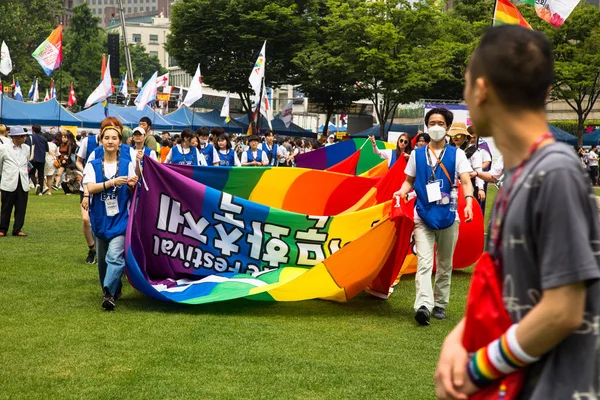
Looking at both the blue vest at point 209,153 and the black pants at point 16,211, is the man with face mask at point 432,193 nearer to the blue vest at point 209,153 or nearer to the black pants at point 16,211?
the blue vest at point 209,153

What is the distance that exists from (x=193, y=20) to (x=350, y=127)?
55.5ft

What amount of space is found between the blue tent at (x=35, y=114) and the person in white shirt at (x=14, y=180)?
24016 millimetres

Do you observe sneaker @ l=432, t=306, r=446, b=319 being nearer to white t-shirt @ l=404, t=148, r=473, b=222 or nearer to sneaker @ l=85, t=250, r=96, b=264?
white t-shirt @ l=404, t=148, r=473, b=222

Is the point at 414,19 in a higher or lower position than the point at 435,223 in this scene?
higher

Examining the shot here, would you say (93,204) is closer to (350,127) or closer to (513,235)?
(513,235)

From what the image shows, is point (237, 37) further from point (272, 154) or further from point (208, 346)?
point (208, 346)

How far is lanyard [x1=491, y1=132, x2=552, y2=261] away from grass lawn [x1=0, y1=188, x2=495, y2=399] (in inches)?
151

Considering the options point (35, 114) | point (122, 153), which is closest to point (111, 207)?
point (122, 153)

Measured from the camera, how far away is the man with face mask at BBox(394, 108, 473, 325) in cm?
838

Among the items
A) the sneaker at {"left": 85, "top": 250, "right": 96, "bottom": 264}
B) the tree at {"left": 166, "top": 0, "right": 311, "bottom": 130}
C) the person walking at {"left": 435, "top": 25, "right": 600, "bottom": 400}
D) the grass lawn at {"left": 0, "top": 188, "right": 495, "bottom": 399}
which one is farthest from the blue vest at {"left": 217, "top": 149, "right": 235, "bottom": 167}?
the tree at {"left": 166, "top": 0, "right": 311, "bottom": 130}

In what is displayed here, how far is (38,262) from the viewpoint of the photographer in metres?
12.3

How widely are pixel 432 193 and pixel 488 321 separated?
6.11 meters

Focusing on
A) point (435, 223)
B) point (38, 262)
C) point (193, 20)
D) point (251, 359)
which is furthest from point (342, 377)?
point (193, 20)

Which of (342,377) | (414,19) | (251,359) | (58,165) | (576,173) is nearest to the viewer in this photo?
(576,173)
